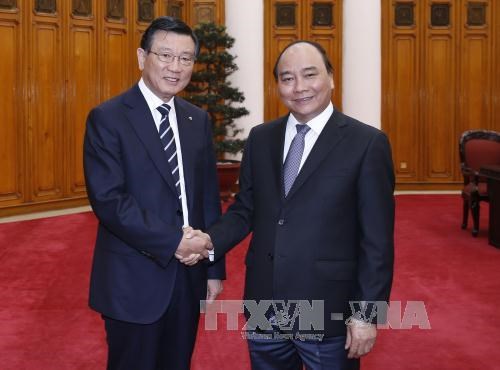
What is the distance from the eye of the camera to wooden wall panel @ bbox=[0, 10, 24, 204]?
343 inches

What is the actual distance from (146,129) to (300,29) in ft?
30.1

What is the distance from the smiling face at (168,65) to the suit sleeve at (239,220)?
32 cm

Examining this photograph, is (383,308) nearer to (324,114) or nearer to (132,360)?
(324,114)

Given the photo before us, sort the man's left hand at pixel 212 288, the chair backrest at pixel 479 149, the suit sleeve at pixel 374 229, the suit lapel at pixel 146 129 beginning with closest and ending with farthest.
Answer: the suit sleeve at pixel 374 229
the suit lapel at pixel 146 129
the man's left hand at pixel 212 288
the chair backrest at pixel 479 149

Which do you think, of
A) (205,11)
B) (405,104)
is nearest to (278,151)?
(205,11)

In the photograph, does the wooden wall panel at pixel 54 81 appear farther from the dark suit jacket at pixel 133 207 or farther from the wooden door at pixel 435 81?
the dark suit jacket at pixel 133 207

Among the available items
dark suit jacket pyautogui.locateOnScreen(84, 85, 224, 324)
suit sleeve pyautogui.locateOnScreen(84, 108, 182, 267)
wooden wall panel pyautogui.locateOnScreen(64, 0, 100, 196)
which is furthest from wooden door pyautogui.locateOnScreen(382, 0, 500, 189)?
suit sleeve pyautogui.locateOnScreen(84, 108, 182, 267)

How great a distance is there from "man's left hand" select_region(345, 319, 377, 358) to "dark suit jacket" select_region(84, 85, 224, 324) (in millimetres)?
612

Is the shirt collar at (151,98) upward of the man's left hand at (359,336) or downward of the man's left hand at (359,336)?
upward

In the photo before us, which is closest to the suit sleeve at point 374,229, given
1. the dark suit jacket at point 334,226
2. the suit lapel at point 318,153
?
the dark suit jacket at point 334,226

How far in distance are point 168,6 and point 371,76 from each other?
130 inches

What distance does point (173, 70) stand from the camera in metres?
2.37

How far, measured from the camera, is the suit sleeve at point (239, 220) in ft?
7.95

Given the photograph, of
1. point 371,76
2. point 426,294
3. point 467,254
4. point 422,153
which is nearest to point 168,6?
point 371,76
